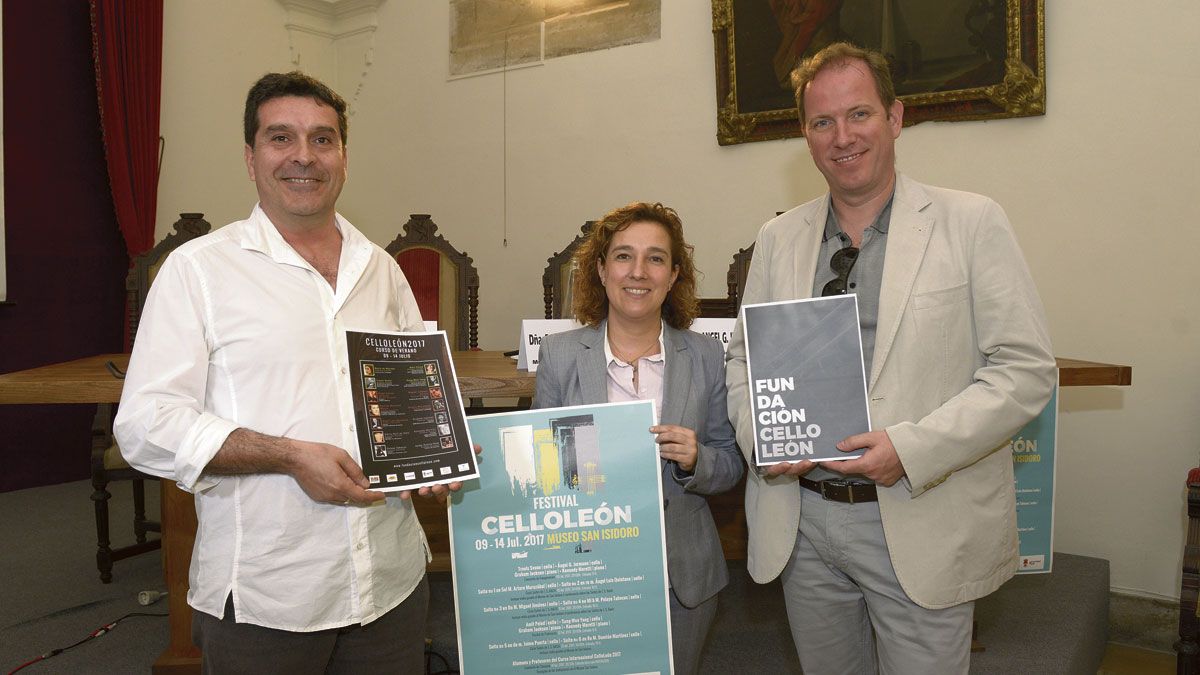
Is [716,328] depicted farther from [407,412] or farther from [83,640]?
[83,640]

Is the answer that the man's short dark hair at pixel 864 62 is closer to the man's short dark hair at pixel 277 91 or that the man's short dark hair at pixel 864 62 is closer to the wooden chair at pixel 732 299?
the man's short dark hair at pixel 277 91

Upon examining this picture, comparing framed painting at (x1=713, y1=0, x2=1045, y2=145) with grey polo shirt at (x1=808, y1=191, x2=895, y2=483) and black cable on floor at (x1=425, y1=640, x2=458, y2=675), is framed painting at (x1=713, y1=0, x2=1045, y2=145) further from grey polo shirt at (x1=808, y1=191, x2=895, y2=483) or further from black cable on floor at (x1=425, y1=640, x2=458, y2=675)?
black cable on floor at (x1=425, y1=640, x2=458, y2=675)

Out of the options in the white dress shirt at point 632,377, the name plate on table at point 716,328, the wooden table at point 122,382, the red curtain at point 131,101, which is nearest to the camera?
the white dress shirt at point 632,377

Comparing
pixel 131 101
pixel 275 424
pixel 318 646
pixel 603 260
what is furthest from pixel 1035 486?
pixel 131 101

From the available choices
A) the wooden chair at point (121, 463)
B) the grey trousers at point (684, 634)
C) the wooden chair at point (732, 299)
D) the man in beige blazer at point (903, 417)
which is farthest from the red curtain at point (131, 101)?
the man in beige blazer at point (903, 417)

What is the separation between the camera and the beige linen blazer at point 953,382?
1.51 meters

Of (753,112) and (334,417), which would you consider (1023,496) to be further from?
(753,112)

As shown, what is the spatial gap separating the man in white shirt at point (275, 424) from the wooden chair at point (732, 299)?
2.77 metres

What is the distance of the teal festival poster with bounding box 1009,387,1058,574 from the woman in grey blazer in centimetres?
142

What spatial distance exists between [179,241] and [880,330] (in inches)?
155

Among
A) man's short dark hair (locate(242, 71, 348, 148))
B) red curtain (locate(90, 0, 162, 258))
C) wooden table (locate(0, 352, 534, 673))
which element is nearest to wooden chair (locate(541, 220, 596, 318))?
wooden table (locate(0, 352, 534, 673))

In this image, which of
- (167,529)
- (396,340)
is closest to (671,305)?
(396,340)

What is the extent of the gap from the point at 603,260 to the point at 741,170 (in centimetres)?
317

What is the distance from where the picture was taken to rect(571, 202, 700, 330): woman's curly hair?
198 centimetres
